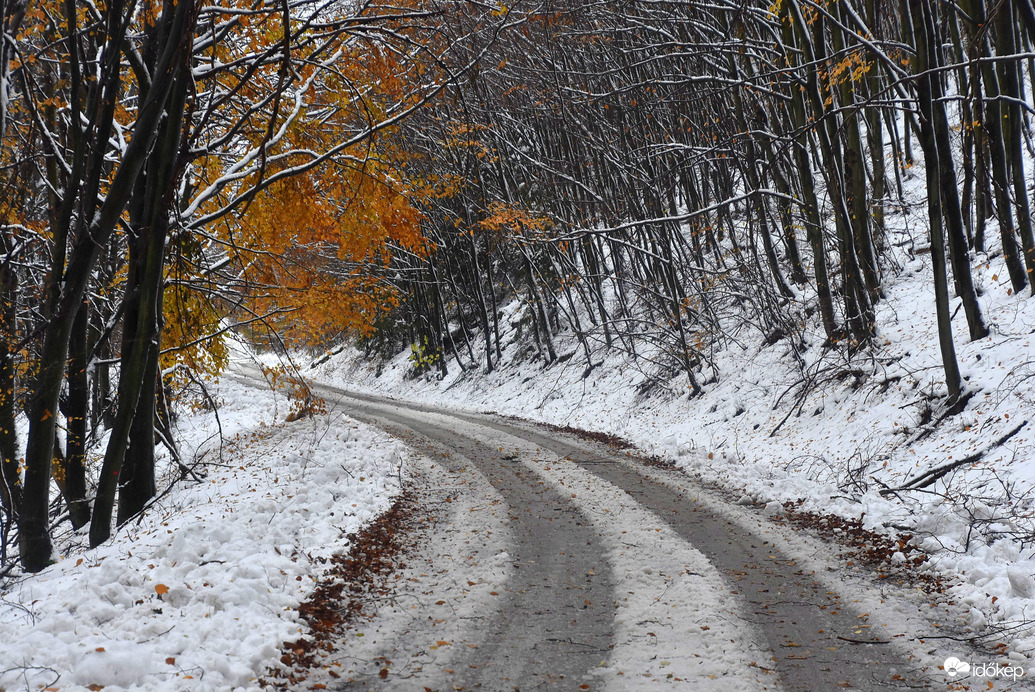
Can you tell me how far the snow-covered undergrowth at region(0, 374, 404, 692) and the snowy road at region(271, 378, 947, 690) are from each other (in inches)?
28.3

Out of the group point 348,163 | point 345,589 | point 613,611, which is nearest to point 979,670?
point 613,611

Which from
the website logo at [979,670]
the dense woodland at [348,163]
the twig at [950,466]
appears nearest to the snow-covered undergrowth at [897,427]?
the twig at [950,466]

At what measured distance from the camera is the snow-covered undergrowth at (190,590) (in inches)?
153

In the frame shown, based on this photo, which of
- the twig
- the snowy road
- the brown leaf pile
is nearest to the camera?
the snowy road

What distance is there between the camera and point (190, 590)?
4.95 metres

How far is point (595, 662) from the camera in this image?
4.38 m

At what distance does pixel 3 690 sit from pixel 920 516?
7613 millimetres

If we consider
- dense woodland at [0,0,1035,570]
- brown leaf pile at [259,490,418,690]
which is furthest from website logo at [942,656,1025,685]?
dense woodland at [0,0,1035,570]

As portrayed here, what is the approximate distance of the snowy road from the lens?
4195 millimetres

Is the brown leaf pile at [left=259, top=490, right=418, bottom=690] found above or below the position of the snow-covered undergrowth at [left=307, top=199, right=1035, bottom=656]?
above

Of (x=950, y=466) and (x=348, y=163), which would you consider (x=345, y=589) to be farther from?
(x=950, y=466)

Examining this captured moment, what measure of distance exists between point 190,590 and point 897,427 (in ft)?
30.3

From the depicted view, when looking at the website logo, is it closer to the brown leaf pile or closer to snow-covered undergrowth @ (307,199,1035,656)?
snow-covered undergrowth @ (307,199,1035,656)

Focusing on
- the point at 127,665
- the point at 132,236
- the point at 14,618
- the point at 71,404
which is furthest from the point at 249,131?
the point at 127,665
